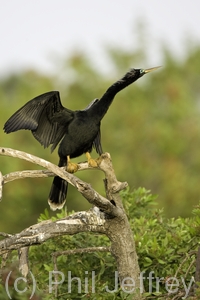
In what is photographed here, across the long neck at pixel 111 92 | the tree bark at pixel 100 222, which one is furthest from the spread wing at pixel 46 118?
the tree bark at pixel 100 222

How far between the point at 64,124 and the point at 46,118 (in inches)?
8.6

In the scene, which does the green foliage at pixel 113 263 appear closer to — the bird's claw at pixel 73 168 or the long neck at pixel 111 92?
the bird's claw at pixel 73 168

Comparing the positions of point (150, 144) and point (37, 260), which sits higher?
point (150, 144)

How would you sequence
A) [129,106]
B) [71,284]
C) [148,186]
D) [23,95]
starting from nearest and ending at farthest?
1. [71,284]
2. [148,186]
3. [129,106]
4. [23,95]

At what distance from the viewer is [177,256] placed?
6391 mm

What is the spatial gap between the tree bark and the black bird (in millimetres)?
1138

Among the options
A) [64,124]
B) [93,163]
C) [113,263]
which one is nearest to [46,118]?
[64,124]

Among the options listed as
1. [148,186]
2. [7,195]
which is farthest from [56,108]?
[148,186]

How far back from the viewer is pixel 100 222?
564 cm

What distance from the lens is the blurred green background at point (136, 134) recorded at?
18.5 m

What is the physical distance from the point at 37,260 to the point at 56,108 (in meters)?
1.55

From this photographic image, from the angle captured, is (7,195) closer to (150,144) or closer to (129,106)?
(150,144)

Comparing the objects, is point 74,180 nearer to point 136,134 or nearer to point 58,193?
point 58,193

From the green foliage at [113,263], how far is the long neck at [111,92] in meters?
1.08
